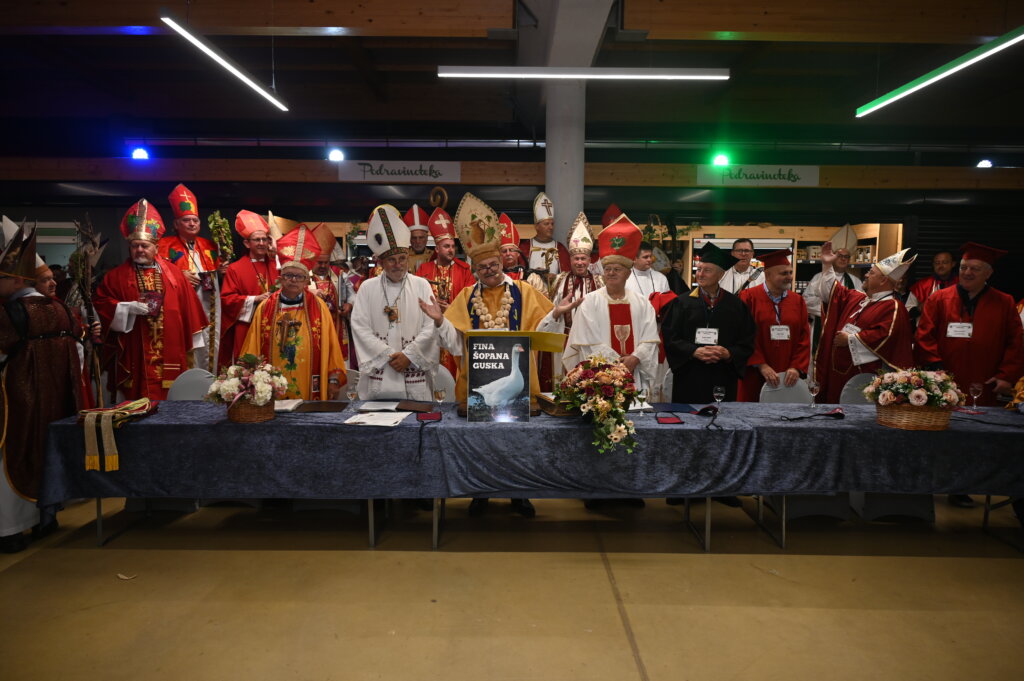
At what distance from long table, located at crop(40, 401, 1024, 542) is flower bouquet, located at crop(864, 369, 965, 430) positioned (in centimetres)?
7

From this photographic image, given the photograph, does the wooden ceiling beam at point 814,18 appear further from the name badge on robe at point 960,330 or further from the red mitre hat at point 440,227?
the name badge on robe at point 960,330

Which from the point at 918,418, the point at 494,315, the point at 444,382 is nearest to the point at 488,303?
the point at 494,315

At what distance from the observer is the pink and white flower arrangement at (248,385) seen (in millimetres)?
3031

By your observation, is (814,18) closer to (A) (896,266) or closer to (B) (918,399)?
(A) (896,266)

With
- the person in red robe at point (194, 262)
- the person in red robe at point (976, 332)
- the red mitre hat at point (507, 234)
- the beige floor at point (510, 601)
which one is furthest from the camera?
the red mitre hat at point (507, 234)

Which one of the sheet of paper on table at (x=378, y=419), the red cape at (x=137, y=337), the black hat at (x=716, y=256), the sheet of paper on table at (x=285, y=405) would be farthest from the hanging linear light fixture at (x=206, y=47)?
the black hat at (x=716, y=256)

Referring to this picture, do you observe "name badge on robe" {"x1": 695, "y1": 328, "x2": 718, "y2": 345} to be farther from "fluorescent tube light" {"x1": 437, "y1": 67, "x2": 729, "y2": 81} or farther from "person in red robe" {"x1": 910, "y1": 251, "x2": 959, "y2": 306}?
"person in red robe" {"x1": 910, "y1": 251, "x2": 959, "y2": 306}

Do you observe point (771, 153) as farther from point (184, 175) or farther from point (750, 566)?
point (184, 175)

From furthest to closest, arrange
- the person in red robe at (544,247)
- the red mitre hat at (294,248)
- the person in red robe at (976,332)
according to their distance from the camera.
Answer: the person in red robe at (544,247)
the person in red robe at (976,332)
the red mitre hat at (294,248)

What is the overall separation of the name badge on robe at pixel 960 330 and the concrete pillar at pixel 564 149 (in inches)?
166

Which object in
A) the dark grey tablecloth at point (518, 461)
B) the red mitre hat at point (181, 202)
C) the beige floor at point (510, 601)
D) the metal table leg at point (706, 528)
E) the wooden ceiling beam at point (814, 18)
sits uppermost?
the wooden ceiling beam at point (814, 18)

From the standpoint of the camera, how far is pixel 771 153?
9719mm

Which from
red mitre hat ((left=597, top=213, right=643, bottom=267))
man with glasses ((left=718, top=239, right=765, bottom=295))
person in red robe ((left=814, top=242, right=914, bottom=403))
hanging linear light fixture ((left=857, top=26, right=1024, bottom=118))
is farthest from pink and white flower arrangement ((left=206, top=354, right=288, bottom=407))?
hanging linear light fixture ((left=857, top=26, right=1024, bottom=118))

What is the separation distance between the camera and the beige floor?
2.30 metres
